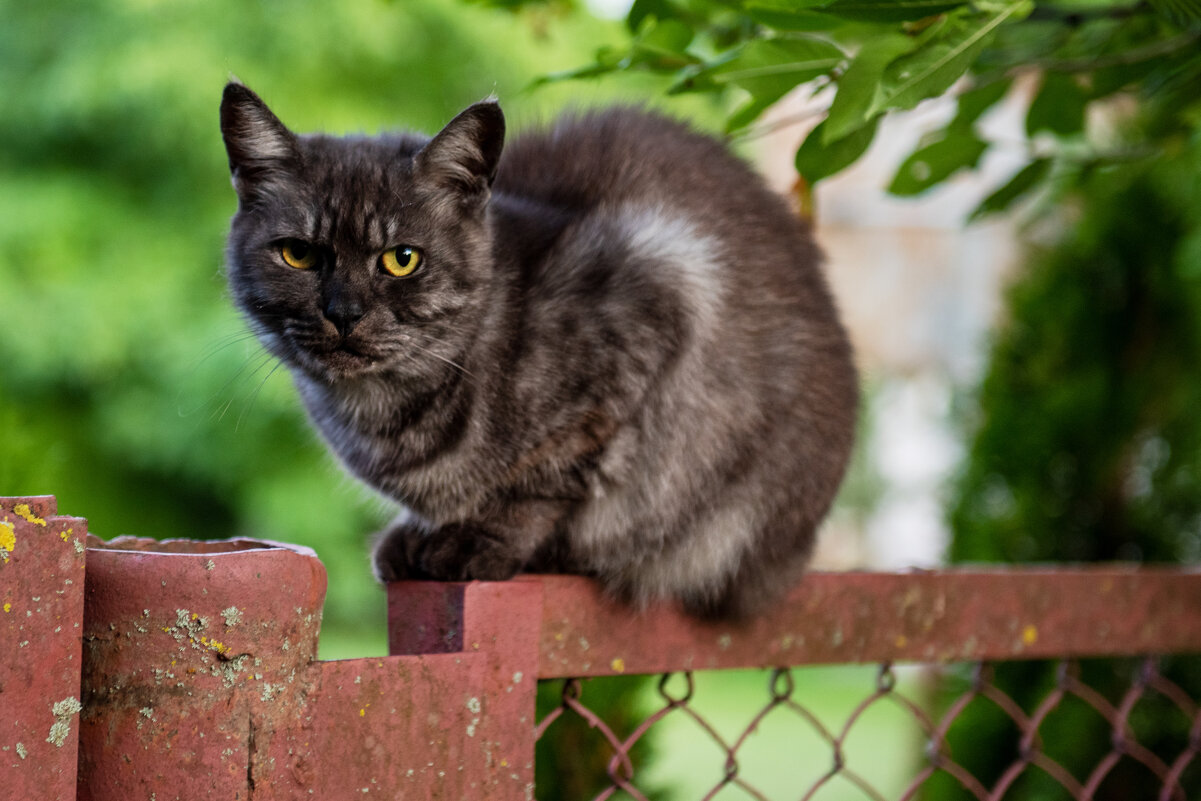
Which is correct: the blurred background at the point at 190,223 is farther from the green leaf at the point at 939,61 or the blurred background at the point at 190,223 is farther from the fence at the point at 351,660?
the green leaf at the point at 939,61

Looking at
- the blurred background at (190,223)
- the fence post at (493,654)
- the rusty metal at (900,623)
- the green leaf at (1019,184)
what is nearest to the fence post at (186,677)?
the fence post at (493,654)

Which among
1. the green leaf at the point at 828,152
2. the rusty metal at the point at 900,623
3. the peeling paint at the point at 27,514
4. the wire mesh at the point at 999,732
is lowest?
the wire mesh at the point at 999,732

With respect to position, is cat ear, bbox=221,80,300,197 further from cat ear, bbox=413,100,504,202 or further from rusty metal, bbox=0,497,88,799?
rusty metal, bbox=0,497,88,799

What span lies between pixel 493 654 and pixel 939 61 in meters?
0.64

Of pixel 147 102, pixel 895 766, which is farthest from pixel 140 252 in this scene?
pixel 895 766

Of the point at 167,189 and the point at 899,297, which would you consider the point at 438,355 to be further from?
the point at 899,297

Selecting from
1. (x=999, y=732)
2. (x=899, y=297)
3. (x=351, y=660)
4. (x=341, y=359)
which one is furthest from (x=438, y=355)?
(x=899, y=297)

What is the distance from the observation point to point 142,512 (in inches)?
301

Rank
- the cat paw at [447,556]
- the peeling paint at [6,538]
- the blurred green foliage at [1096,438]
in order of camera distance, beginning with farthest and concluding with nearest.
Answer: the blurred green foliage at [1096,438] → the cat paw at [447,556] → the peeling paint at [6,538]

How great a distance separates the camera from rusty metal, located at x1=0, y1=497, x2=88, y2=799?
0.68m

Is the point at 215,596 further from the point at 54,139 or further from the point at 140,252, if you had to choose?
the point at 54,139

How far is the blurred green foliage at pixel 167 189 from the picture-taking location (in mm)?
6102

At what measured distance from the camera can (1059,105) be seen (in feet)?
4.61

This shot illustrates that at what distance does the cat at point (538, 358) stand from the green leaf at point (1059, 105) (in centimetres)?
38
